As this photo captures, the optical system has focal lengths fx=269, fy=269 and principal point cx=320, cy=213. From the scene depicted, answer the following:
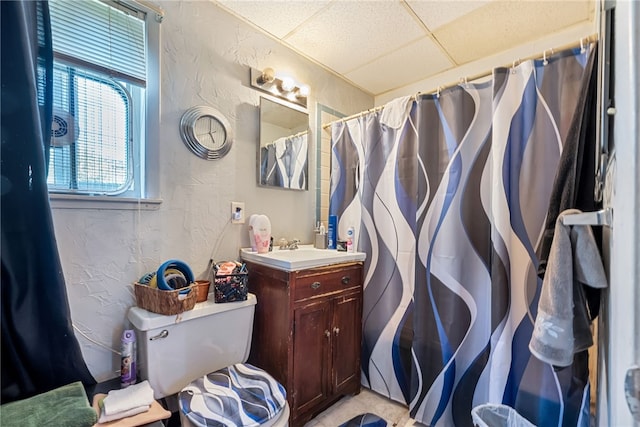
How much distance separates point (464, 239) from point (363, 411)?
1.14 m

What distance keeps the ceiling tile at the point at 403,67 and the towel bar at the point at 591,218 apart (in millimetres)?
1473

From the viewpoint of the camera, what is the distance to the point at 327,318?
4.80ft

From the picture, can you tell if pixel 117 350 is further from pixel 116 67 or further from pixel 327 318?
pixel 116 67

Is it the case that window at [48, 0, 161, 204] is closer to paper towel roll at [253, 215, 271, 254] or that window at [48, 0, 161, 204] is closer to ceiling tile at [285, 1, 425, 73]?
paper towel roll at [253, 215, 271, 254]

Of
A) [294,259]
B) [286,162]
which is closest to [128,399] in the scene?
[294,259]

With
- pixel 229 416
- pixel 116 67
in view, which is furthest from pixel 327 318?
pixel 116 67

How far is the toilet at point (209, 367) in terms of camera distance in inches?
36.9

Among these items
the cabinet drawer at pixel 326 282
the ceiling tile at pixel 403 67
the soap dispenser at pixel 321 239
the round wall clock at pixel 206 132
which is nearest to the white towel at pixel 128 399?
the cabinet drawer at pixel 326 282

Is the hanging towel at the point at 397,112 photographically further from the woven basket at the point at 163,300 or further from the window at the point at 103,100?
the woven basket at the point at 163,300

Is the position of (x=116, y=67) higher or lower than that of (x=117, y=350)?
higher

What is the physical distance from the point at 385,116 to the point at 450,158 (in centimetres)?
50

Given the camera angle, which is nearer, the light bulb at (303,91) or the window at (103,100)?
the window at (103,100)

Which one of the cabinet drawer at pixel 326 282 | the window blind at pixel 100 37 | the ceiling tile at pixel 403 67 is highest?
the ceiling tile at pixel 403 67

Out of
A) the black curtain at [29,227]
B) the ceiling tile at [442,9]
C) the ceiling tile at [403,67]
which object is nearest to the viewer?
the black curtain at [29,227]
